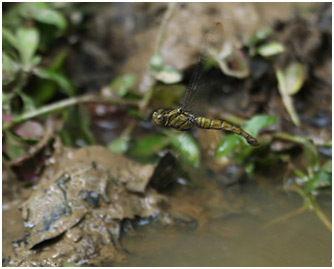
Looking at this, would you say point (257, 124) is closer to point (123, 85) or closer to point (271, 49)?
point (271, 49)

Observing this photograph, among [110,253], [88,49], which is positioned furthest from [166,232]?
[88,49]

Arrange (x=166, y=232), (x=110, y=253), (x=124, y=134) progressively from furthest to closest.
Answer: (x=124, y=134), (x=166, y=232), (x=110, y=253)

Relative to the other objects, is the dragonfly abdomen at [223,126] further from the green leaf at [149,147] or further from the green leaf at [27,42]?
the green leaf at [27,42]

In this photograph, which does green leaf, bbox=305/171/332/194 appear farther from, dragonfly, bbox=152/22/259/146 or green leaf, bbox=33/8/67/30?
green leaf, bbox=33/8/67/30

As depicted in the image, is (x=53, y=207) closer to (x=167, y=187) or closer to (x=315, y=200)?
(x=167, y=187)

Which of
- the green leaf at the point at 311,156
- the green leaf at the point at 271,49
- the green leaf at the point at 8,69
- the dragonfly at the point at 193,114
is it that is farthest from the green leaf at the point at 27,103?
the green leaf at the point at 311,156
